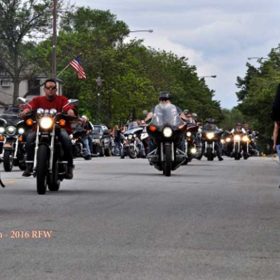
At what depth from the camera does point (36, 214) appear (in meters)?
11.7

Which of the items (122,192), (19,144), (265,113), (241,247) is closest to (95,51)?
(265,113)

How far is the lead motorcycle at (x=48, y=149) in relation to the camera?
47.9 ft

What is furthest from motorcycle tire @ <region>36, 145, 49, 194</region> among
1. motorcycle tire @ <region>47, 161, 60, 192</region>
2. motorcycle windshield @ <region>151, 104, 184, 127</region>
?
motorcycle windshield @ <region>151, 104, 184, 127</region>

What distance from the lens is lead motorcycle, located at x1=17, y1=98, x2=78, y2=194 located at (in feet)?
47.9

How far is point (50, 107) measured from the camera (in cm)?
1527

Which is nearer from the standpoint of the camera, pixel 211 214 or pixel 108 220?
pixel 108 220

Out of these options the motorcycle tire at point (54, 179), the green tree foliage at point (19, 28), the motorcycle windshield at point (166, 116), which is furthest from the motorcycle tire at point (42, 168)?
the green tree foliage at point (19, 28)

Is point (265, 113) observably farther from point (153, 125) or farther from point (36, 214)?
point (36, 214)

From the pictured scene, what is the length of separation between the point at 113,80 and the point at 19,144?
56188 millimetres

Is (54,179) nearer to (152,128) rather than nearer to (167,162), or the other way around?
(167,162)

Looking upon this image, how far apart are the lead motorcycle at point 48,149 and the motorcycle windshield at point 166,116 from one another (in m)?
7.00

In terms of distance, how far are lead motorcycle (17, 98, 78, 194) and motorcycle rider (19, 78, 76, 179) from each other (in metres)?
0.08

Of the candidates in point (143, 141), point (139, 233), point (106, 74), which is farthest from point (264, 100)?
point (139, 233)

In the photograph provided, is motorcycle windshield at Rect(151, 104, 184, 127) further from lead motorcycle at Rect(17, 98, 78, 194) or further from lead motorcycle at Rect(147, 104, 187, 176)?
lead motorcycle at Rect(17, 98, 78, 194)
